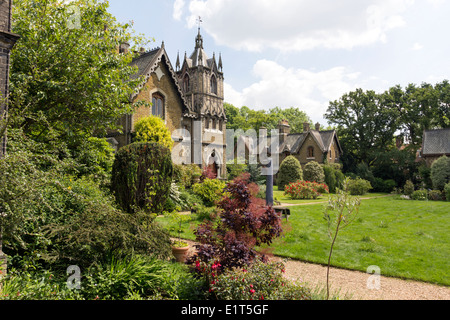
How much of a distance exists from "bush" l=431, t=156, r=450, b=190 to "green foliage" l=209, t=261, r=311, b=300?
31555 millimetres

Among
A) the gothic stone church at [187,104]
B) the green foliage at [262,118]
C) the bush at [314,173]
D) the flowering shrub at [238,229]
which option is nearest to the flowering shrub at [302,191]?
the gothic stone church at [187,104]

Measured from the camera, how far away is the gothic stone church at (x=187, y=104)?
21.8 m

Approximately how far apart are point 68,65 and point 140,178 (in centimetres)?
538

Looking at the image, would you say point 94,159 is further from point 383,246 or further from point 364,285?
point 383,246

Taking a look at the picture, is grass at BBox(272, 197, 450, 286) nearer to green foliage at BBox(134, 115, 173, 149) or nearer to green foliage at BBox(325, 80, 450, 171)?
green foliage at BBox(134, 115, 173, 149)

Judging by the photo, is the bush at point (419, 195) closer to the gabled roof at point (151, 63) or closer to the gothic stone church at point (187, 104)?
the gothic stone church at point (187, 104)

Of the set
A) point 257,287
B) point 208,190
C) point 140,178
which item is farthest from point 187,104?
point 257,287

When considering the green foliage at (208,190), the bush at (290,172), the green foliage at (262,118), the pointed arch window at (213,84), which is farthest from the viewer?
the green foliage at (262,118)

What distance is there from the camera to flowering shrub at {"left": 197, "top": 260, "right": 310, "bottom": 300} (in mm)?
4598

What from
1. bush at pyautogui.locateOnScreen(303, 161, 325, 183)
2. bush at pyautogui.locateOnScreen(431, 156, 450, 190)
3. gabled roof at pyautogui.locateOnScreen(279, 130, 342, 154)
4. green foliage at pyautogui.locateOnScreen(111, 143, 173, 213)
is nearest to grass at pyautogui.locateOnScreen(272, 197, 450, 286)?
green foliage at pyautogui.locateOnScreen(111, 143, 173, 213)

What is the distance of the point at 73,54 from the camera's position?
1114 cm

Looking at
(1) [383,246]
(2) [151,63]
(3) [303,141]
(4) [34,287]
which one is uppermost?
(2) [151,63]

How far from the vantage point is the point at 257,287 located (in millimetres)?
4793
